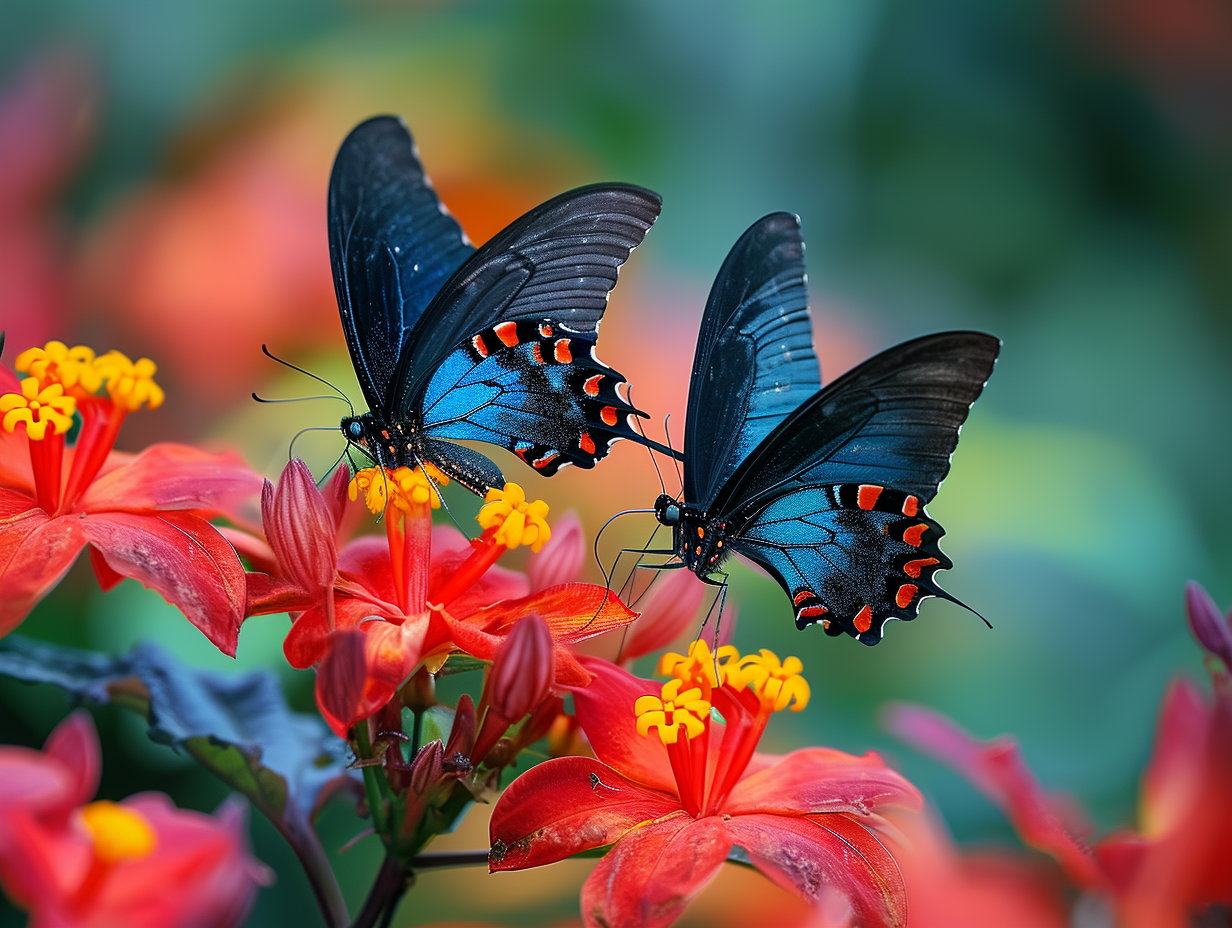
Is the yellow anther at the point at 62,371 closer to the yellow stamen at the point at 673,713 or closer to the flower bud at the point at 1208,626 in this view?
the yellow stamen at the point at 673,713

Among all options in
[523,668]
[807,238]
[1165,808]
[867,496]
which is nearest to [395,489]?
[523,668]

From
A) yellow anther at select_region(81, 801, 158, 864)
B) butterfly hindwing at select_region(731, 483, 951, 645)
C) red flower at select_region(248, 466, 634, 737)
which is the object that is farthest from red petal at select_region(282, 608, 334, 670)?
butterfly hindwing at select_region(731, 483, 951, 645)

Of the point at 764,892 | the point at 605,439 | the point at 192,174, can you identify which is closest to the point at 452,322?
the point at 605,439

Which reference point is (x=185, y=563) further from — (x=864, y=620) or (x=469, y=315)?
(x=864, y=620)

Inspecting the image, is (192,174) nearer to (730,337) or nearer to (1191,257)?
(730,337)

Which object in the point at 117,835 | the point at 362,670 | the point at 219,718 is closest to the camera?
the point at 117,835

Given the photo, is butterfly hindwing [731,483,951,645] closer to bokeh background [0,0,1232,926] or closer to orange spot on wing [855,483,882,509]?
orange spot on wing [855,483,882,509]
